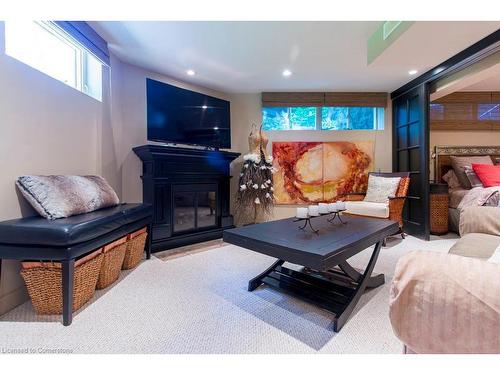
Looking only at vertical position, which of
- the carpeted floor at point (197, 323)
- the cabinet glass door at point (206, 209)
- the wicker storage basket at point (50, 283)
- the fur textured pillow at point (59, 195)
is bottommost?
the carpeted floor at point (197, 323)

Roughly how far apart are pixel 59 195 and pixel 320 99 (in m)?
3.64

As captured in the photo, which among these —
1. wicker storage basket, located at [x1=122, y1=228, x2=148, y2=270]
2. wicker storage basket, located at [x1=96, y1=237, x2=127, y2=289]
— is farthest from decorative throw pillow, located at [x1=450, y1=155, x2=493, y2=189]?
wicker storage basket, located at [x1=96, y1=237, x2=127, y2=289]

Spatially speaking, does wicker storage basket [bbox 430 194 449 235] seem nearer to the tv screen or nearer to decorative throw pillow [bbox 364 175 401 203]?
decorative throw pillow [bbox 364 175 401 203]

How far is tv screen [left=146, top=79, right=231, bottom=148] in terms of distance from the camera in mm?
3035

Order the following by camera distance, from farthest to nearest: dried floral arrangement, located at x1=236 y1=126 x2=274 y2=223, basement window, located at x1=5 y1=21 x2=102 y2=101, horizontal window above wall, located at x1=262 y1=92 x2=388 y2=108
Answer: horizontal window above wall, located at x1=262 y1=92 x2=388 y2=108 < dried floral arrangement, located at x1=236 y1=126 x2=274 y2=223 < basement window, located at x1=5 y1=21 x2=102 y2=101

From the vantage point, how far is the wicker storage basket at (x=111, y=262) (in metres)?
1.88

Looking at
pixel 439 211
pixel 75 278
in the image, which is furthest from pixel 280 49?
pixel 439 211

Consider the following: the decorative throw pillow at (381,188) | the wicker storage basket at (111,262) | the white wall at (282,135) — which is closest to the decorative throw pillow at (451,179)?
the white wall at (282,135)

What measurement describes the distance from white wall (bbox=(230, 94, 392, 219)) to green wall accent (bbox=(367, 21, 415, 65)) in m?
1.54

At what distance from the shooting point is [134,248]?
232cm

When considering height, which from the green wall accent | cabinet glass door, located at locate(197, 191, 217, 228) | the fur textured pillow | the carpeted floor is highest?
the green wall accent

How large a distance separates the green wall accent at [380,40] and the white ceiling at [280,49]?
0.14 ft

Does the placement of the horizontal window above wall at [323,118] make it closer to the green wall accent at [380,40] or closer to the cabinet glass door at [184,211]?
the green wall accent at [380,40]
